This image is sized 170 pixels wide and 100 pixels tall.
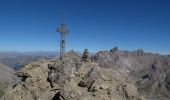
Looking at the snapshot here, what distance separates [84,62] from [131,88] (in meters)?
13.6

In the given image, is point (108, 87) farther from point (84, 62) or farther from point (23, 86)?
point (23, 86)

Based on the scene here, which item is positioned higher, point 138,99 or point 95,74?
point 95,74

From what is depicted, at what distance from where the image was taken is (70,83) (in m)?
55.9

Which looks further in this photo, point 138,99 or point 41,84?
point 41,84

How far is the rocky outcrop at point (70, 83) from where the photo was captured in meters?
53.6

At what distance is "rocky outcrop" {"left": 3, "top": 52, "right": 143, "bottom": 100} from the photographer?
53.6 meters

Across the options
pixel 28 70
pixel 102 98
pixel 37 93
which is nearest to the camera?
pixel 102 98

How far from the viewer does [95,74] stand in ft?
185

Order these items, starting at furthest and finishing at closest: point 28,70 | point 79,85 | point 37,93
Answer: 1. point 28,70
2. point 37,93
3. point 79,85

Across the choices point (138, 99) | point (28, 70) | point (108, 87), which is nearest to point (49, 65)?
point (28, 70)

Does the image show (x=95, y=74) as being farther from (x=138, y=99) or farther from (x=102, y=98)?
(x=138, y=99)

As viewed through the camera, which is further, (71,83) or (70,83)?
(71,83)

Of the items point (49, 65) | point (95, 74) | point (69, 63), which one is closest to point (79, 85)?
point (95, 74)

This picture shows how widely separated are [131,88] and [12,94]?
24519mm
